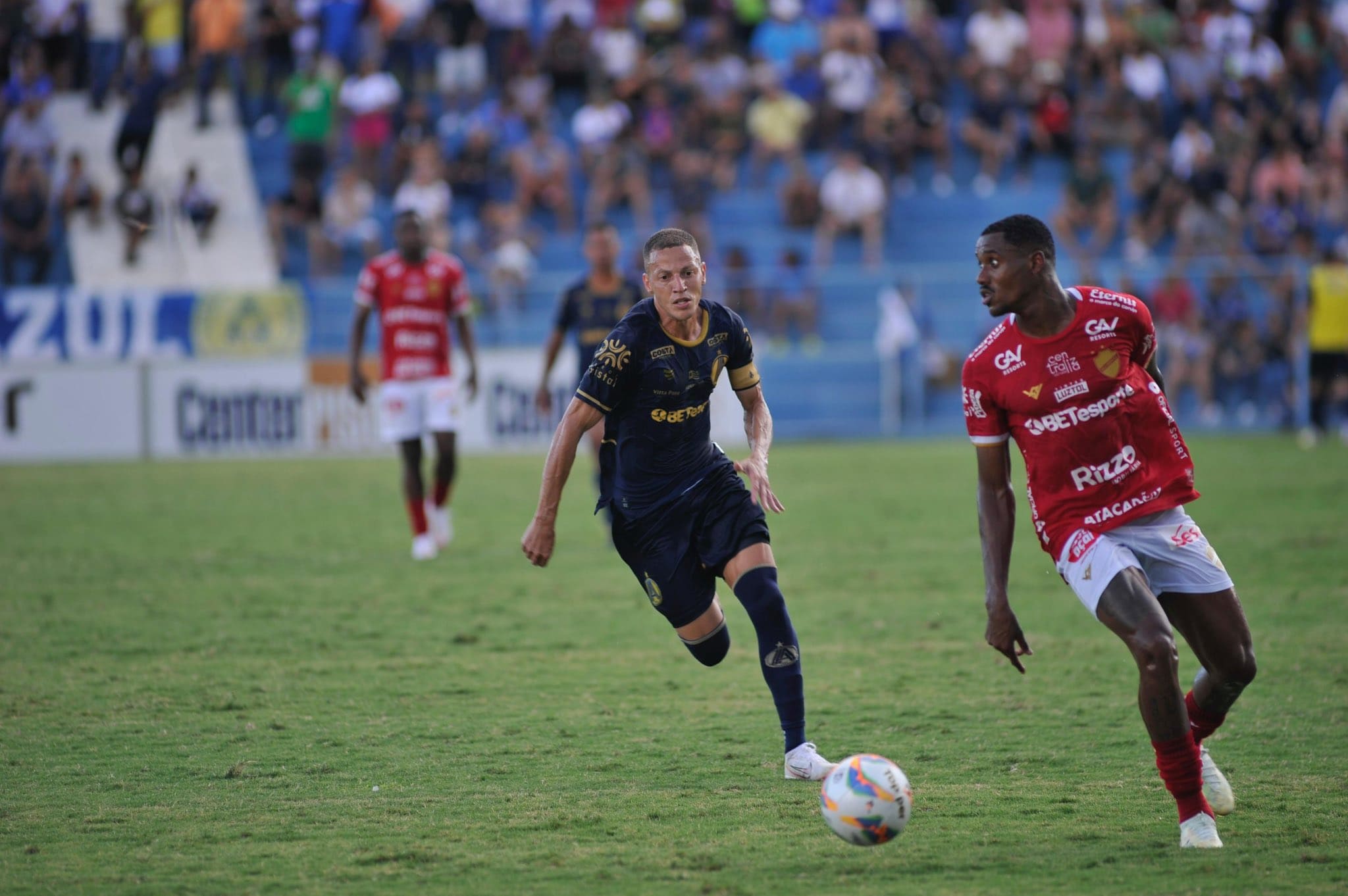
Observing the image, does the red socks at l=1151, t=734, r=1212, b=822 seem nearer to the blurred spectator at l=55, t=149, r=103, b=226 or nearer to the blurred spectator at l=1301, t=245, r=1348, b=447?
the blurred spectator at l=1301, t=245, r=1348, b=447

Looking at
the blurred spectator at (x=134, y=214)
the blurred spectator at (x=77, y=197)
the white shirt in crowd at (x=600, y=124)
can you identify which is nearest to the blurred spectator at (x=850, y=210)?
the white shirt in crowd at (x=600, y=124)

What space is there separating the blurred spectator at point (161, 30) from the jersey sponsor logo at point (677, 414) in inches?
936

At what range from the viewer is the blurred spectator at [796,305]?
24.4m

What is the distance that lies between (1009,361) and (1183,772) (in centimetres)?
151

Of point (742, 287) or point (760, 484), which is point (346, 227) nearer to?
point (742, 287)

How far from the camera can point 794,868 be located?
4965 millimetres

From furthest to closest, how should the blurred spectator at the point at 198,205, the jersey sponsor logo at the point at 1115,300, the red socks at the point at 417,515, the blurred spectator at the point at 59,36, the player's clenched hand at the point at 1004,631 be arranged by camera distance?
1. the blurred spectator at the point at 59,36
2. the blurred spectator at the point at 198,205
3. the red socks at the point at 417,515
4. the jersey sponsor logo at the point at 1115,300
5. the player's clenched hand at the point at 1004,631

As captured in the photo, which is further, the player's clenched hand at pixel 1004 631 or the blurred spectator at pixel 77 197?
the blurred spectator at pixel 77 197

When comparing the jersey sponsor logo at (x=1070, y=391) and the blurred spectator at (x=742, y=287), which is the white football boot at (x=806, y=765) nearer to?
the jersey sponsor logo at (x=1070, y=391)

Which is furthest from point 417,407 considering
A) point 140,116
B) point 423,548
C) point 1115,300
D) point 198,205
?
point 140,116

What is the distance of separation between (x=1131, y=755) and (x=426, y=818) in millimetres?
2865

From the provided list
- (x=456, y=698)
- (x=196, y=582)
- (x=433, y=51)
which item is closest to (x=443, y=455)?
(x=196, y=582)

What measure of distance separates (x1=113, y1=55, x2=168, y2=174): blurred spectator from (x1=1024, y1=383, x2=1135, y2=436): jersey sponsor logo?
23232mm

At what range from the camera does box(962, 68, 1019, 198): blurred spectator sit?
1054 inches
